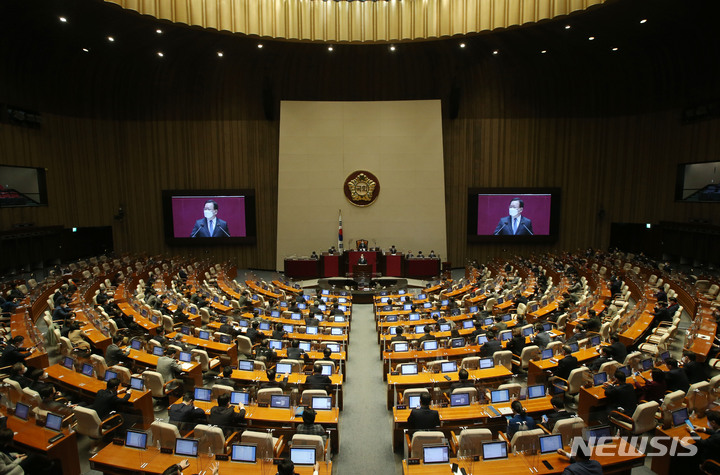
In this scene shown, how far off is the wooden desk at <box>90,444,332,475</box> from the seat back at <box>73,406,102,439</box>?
3.17 ft

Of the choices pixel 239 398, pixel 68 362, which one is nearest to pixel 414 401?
pixel 239 398

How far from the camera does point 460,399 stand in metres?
7.36

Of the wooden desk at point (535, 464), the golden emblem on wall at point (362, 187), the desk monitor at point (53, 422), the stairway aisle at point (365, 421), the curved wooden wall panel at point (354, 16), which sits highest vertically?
the curved wooden wall panel at point (354, 16)

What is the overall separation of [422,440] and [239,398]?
10.8 ft

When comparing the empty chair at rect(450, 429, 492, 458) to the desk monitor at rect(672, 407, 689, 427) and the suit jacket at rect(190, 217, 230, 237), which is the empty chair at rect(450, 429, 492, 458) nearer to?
the desk monitor at rect(672, 407, 689, 427)

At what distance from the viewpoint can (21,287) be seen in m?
16.3

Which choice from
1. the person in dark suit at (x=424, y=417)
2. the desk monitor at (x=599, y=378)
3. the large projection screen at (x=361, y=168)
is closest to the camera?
the person in dark suit at (x=424, y=417)

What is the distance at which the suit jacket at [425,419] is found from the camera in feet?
21.7

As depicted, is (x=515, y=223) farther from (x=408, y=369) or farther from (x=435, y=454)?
(x=435, y=454)

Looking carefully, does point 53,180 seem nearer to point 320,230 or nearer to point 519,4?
point 320,230

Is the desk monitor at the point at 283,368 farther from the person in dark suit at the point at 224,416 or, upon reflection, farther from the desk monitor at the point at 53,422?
the desk monitor at the point at 53,422

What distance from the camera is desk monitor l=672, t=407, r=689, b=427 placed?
6.28 m

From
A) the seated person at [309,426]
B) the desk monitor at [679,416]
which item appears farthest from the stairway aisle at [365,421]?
the desk monitor at [679,416]

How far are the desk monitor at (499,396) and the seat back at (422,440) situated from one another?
6.35ft
